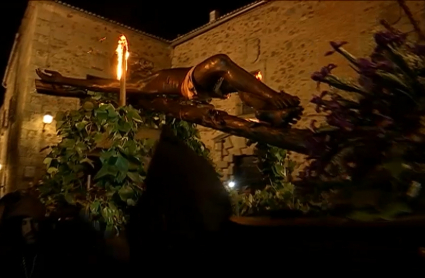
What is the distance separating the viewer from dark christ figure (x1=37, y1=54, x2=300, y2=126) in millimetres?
1269

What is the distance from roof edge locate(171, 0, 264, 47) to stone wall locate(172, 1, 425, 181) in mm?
76

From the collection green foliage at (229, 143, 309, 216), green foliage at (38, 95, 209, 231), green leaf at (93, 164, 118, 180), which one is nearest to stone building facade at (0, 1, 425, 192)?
green foliage at (229, 143, 309, 216)

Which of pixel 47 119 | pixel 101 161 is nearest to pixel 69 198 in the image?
pixel 101 161

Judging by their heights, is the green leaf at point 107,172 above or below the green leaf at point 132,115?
below

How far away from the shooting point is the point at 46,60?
6.53 meters

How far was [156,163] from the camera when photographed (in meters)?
1.27

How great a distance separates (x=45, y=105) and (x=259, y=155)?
4905mm

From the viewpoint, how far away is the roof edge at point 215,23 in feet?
22.4

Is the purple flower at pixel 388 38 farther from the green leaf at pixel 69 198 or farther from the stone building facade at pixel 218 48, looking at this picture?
the stone building facade at pixel 218 48

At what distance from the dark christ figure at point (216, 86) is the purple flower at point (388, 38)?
0.35 meters

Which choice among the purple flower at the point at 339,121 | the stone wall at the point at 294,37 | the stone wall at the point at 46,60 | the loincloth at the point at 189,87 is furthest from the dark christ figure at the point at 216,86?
the stone wall at the point at 46,60

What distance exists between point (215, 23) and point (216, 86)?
6.26m

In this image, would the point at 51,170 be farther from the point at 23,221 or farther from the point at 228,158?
the point at 228,158

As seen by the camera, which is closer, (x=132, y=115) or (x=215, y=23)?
(x=132, y=115)
